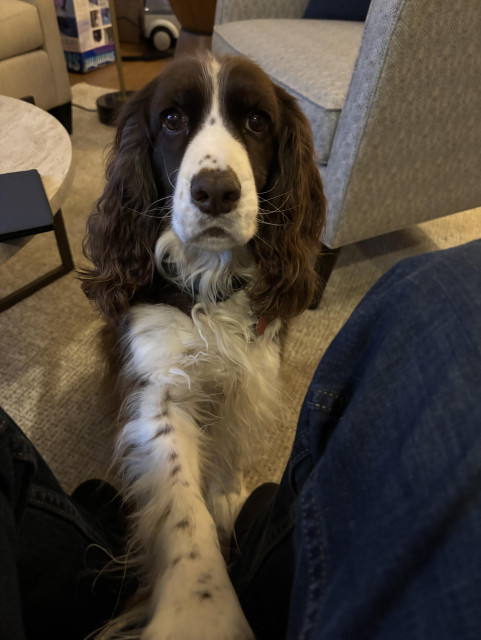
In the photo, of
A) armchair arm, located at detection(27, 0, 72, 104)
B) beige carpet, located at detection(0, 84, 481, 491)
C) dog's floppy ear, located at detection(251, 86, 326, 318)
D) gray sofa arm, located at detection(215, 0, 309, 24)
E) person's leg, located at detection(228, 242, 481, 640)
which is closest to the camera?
person's leg, located at detection(228, 242, 481, 640)

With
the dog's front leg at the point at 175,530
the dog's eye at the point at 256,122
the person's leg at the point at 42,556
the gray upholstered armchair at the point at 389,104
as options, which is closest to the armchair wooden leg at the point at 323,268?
the gray upholstered armchair at the point at 389,104

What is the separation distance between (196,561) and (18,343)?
46.5 inches

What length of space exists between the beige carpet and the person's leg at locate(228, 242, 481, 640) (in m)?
0.95

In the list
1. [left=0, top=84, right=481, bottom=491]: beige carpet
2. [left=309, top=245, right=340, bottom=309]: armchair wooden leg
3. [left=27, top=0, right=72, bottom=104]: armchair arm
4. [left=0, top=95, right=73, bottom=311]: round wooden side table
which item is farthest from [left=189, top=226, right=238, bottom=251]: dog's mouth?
[left=27, top=0, right=72, bottom=104]: armchair arm

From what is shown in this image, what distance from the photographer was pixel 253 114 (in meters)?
1.03

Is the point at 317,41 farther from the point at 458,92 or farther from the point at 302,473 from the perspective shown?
the point at 302,473

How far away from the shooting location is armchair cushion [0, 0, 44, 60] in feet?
7.72

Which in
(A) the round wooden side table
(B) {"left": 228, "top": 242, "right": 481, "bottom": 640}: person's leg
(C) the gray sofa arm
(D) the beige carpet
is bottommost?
(D) the beige carpet

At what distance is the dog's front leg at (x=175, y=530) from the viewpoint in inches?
27.4

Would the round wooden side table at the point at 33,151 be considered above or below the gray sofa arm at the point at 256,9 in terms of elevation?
→ below

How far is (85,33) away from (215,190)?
3.43 meters

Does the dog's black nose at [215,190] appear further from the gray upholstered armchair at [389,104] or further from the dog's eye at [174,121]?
the gray upholstered armchair at [389,104]

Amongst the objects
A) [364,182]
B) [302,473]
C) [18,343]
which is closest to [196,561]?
[302,473]

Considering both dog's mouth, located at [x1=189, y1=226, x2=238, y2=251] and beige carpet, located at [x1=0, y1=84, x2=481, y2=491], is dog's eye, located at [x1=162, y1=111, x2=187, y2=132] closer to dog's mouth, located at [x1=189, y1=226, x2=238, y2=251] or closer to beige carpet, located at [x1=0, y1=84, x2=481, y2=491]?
dog's mouth, located at [x1=189, y1=226, x2=238, y2=251]
